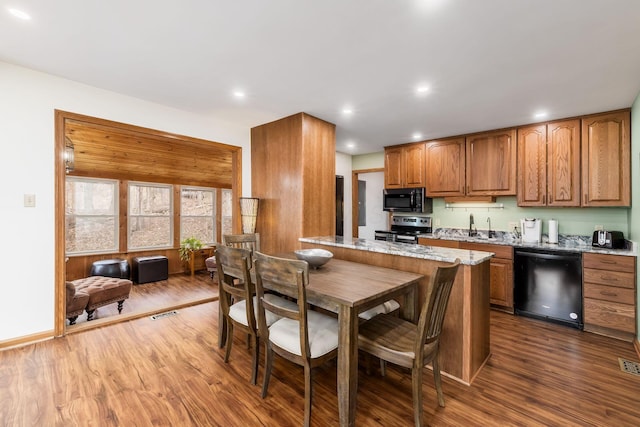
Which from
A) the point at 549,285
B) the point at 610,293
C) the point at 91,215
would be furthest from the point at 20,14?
the point at 610,293

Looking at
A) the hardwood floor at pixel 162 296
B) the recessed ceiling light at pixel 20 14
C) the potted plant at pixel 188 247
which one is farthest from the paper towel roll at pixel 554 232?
the potted plant at pixel 188 247

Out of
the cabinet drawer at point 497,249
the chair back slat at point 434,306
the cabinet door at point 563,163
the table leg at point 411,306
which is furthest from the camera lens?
the cabinet drawer at point 497,249

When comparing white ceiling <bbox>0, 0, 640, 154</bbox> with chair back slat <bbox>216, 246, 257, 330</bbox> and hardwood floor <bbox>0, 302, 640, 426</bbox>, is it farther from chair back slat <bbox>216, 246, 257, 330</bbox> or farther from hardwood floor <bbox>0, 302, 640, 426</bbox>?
hardwood floor <bbox>0, 302, 640, 426</bbox>

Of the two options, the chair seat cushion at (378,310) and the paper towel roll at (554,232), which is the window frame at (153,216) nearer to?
the chair seat cushion at (378,310)

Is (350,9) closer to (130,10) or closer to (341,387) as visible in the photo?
(130,10)

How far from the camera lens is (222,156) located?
5770 mm

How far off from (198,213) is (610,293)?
6.96 meters

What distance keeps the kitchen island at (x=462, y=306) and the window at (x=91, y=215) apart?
18.0 ft

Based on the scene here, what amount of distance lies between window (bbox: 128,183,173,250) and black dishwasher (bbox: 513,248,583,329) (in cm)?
632

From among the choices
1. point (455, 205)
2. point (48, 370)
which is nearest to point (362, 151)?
point (455, 205)

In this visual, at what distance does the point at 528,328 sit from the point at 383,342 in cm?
240

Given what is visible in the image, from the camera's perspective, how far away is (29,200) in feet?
8.63

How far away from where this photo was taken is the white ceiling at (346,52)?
1.73 meters

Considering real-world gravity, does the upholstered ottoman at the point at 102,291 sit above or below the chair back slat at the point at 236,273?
below
